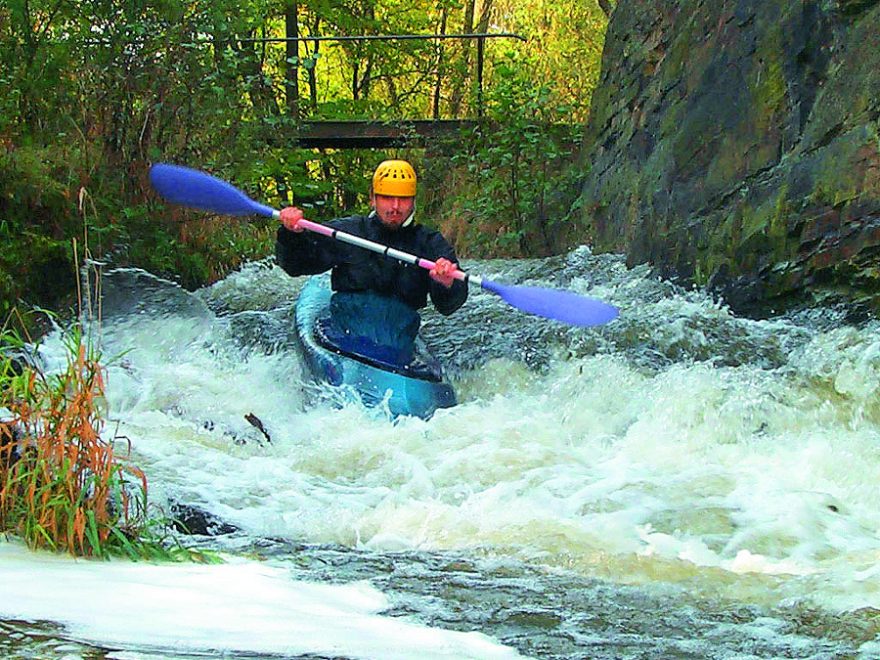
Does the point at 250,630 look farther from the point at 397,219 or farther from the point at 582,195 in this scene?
the point at 582,195

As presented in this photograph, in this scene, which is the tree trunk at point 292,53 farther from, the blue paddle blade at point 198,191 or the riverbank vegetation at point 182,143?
the blue paddle blade at point 198,191

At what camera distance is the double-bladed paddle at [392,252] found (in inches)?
217

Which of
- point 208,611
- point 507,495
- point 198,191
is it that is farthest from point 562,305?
point 208,611

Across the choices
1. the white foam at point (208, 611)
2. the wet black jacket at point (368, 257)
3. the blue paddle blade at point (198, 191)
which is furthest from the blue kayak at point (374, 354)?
the white foam at point (208, 611)

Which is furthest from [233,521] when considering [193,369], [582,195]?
[582,195]

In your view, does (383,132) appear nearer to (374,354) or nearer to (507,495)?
(374,354)

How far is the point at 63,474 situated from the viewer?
321 cm

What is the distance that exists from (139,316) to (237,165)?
2261 millimetres

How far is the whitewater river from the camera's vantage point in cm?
266

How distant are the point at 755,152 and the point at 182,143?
3.97m

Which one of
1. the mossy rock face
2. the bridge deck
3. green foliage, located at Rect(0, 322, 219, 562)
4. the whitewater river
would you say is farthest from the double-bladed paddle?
the bridge deck

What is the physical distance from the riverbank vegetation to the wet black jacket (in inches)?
52.1

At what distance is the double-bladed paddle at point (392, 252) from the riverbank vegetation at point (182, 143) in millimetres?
526

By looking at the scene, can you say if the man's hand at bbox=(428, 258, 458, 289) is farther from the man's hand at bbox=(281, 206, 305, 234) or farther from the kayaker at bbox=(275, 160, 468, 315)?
the man's hand at bbox=(281, 206, 305, 234)
